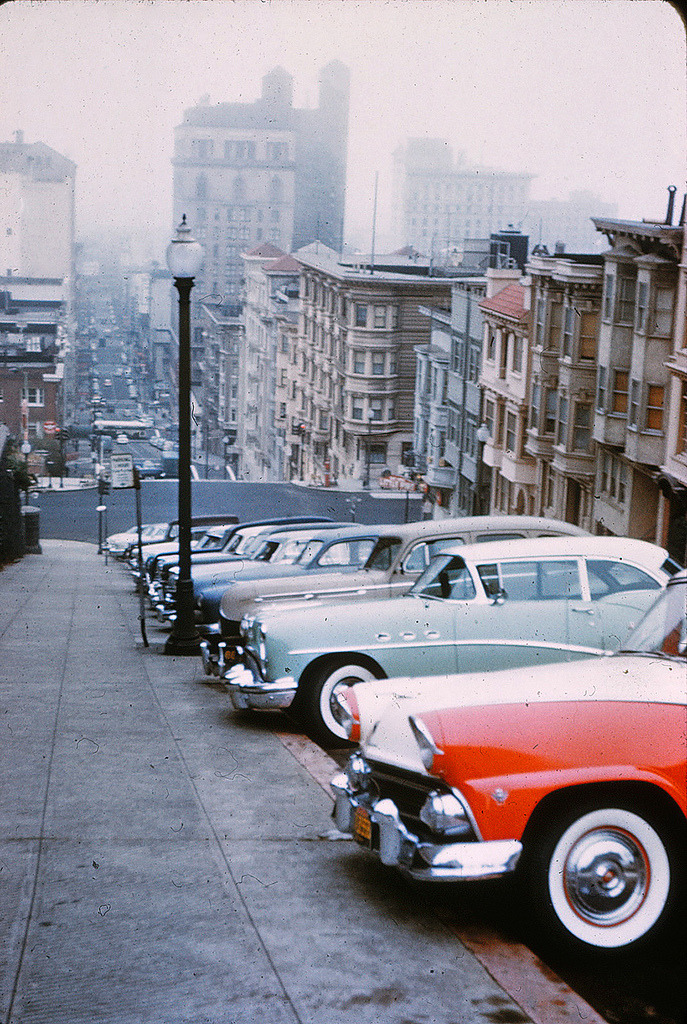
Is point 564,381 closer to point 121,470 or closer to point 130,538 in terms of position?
point 121,470

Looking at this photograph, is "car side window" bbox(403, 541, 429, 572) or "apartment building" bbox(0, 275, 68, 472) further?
"car side window" bbox(403, 541, 429, 572)

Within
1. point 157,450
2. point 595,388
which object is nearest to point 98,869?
point 595,388

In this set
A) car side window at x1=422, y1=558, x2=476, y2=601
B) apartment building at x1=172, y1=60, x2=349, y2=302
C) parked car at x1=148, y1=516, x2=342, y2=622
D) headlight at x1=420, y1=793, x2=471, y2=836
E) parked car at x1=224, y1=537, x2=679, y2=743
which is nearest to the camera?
headlight at x1=420, y1=793, x2=471, y2=836

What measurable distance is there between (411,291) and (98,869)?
12.7 ft

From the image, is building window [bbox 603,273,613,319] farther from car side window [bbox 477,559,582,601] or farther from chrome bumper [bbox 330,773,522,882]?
chrome bumper [bbox 330,773,522,882]

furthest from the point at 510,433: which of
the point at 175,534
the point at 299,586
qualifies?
the point at 175,534

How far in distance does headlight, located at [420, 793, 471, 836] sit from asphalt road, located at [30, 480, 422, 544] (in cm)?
351

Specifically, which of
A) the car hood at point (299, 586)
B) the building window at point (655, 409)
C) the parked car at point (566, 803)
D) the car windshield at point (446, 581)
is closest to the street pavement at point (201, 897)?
the parked car at point (566, 803)

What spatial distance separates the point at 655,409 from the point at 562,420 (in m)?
0.57

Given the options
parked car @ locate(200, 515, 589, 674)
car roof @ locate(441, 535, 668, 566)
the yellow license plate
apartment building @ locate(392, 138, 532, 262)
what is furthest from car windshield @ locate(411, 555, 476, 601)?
the yellow license plate

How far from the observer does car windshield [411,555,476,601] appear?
19.5ft

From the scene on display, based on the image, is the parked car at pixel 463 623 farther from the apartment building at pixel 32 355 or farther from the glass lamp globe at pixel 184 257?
the glass lamp globe at pixel 184 257

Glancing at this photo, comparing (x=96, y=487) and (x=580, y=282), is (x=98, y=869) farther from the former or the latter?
(x=96, y=487)

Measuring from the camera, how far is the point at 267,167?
21.6 ft
